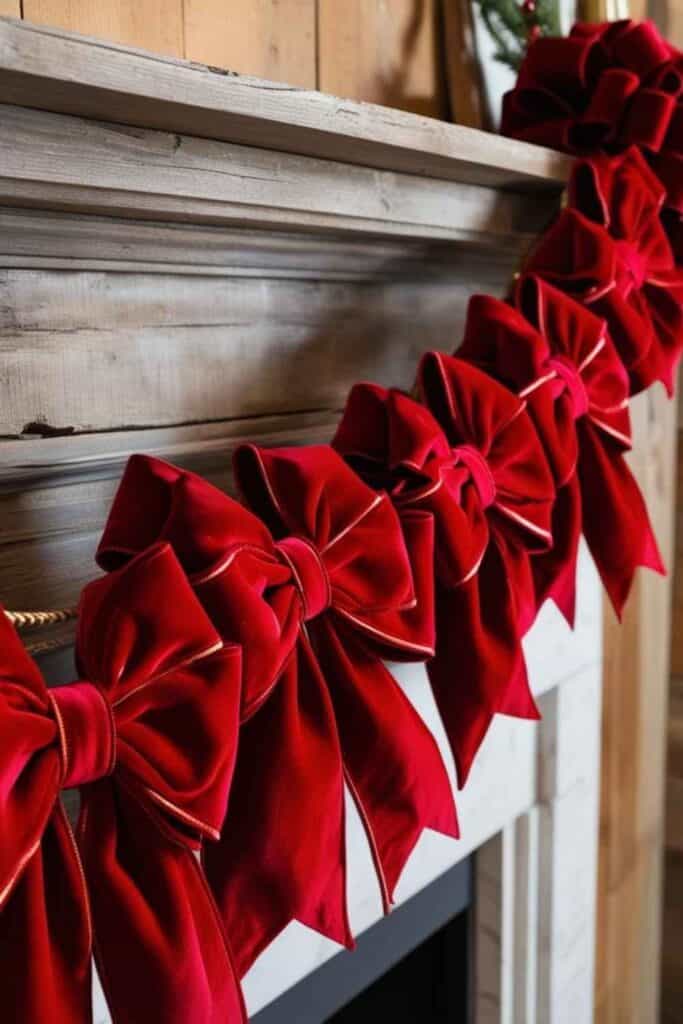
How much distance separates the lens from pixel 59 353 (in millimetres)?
563

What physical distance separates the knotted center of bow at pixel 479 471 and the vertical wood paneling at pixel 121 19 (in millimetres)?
297

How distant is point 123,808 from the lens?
0.43 m

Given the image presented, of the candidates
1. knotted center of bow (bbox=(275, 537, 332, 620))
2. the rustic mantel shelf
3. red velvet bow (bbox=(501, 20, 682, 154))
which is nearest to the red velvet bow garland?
red velvet bow (bbox=(501, 20, 682, 154))

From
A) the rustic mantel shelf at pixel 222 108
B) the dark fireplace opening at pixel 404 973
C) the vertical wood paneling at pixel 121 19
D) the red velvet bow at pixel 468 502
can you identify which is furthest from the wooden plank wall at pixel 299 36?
the dark fireplace opening at pixel 404 973

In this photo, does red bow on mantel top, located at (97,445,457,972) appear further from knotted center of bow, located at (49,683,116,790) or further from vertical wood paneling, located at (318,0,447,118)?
vertical wood paneling, located at (318,0,447,118)

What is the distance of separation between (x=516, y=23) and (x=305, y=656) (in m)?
0.64

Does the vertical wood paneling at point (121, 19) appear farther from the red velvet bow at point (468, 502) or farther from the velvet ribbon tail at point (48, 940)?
the velvet ribbon tail at point (48, 940)

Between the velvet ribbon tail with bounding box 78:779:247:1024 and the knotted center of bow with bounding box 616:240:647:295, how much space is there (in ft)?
1.80

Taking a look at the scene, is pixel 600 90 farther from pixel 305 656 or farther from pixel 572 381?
pixel 305 656

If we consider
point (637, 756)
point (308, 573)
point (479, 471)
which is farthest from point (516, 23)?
point (637, 756)

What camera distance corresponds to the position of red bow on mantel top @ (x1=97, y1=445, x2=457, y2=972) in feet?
1.52

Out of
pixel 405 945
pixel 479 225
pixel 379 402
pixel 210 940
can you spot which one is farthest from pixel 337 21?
pixel 405 945

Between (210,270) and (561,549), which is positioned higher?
(210,270)

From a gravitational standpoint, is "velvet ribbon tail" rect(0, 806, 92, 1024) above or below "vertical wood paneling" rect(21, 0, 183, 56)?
below
